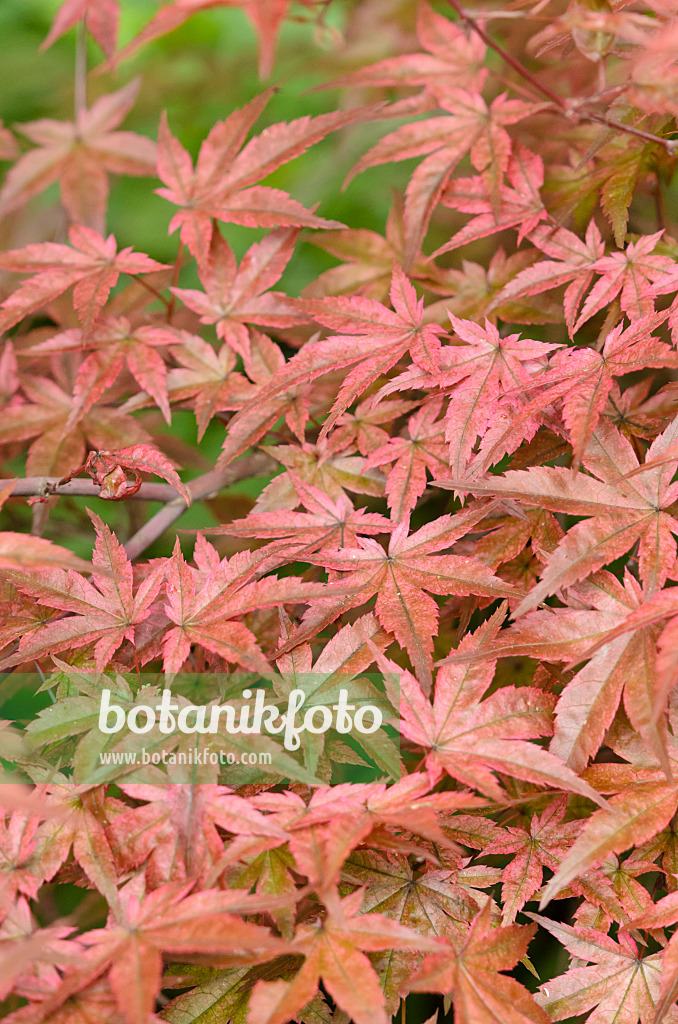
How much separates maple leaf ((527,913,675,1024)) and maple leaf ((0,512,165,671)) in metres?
0.44

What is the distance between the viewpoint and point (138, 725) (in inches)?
25.0

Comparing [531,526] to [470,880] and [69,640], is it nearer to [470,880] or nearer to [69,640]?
[470,880]

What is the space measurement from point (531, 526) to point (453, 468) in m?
0.11

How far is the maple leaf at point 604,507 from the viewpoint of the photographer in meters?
0.62

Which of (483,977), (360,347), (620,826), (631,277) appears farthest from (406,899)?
(631,277)

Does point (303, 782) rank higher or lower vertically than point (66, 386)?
lower

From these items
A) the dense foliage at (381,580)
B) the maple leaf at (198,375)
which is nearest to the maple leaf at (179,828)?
the dense foliage at (381,580)

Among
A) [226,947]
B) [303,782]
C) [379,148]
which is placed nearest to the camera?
[226,947]

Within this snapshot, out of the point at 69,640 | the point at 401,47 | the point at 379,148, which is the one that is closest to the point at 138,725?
the point at 69,640

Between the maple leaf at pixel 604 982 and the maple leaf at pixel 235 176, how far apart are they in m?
0.77

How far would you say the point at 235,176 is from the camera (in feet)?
2.81

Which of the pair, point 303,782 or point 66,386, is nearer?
point 303,782

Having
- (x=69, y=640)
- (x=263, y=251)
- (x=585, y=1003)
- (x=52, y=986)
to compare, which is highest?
(x=263, y=251)

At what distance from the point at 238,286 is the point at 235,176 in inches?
5.0
